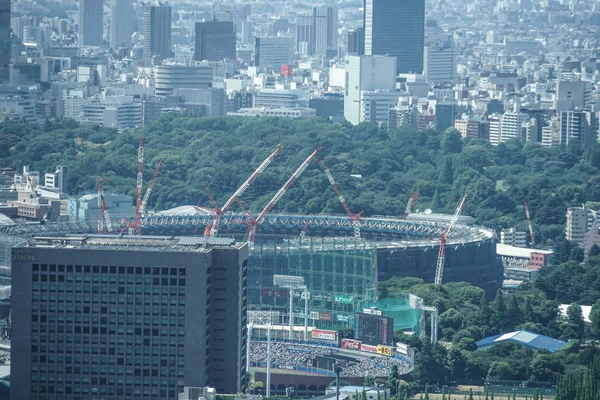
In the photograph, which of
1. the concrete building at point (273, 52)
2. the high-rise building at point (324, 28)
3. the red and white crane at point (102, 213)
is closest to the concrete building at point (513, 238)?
the red and white crane at point (102, 213)

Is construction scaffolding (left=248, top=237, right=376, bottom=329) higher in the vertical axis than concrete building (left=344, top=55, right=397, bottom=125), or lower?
lower

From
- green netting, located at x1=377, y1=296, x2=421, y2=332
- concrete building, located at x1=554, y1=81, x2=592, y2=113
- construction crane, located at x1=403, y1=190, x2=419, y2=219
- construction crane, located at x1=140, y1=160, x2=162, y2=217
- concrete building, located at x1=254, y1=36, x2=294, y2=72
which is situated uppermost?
concrete building, located at x1=254, y1=36, x2=294, y2=72

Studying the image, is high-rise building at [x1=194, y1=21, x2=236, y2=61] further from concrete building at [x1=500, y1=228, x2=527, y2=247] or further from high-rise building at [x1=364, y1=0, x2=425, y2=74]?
concrete building at [x1=500, y1=228, x2=527, y2=247]

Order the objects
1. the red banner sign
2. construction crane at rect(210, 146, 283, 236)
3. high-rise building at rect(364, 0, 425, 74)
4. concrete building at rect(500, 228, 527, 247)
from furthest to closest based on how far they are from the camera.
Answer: high-rise building at rect(364, 0, 425, 74) < concrete building at rect(500, 228, 527, 247) < construction crane at rect(210, 146, 283, 236) < the red banner sign

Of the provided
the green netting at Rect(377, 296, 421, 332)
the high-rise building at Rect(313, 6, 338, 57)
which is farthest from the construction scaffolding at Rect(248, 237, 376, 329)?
the high-rise building at Rect(313, 6, 338, 57)

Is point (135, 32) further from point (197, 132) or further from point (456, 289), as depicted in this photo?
point (456, 289)

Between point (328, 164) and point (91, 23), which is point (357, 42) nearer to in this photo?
point (91, 23)
